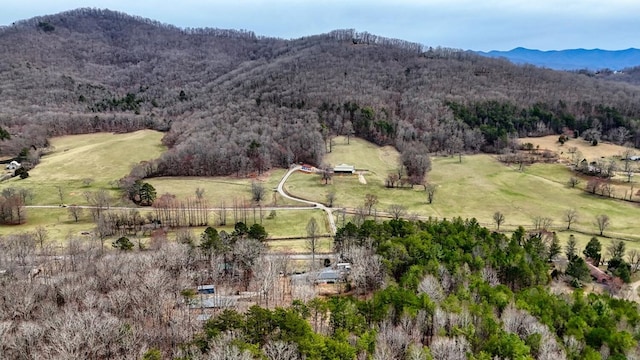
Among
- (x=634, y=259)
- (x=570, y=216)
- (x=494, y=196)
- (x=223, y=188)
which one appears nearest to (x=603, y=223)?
(x=570, y=216)

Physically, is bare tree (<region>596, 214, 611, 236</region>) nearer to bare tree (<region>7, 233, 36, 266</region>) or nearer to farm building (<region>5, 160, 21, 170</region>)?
bare tree (<region>7, 233, 36, 266</region>)

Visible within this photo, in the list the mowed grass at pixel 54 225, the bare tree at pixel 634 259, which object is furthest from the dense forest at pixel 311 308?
the mowed grass at pixel 54 225

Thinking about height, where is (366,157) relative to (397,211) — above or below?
above

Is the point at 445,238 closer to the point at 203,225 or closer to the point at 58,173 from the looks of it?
the point at 203,225

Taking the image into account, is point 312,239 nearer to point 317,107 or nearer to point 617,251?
point 617,251

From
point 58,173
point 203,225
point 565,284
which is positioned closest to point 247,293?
point 203,225

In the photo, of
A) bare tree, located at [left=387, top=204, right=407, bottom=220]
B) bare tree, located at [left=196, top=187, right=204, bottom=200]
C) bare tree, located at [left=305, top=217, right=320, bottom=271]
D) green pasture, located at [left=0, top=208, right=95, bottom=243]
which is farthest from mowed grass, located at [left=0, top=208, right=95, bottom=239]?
bare tree, located at [left=387, top=204, right=407, bottom=220]

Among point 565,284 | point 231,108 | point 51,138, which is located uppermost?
point 231,108
